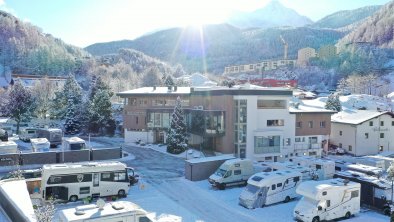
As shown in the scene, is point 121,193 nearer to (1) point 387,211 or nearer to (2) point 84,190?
(2) point 84,190

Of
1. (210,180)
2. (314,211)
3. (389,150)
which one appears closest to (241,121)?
(210,180)

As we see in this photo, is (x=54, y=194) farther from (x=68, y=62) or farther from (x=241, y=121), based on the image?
(x=68, y=62)

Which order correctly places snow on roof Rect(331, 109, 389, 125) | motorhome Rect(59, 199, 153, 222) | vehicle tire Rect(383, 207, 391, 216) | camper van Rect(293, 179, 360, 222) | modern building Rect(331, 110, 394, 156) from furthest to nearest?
snow on roof Rect(331, 109, 389, 125) < modern building Rect(331, 110, 394, 156) < vehicle tire Rect(383, 207, 391, 216) < camper van Rect(293, 179, 360, 222) < motorhome Rect(59, 199, 153, 222)

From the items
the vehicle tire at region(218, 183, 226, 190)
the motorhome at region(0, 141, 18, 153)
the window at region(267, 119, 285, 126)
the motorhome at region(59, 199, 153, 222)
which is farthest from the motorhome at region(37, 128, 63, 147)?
the motorhome at region(59, 199, 153, 222)

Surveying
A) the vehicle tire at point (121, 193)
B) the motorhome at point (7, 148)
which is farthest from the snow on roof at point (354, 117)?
the motorhome at point (7, 148)

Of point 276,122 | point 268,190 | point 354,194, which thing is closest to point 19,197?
point 268,190

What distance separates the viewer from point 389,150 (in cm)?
4825

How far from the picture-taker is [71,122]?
5844 centimetres

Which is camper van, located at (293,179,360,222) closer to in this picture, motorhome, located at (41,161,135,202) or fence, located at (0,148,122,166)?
motorhome, located at (41,161,135,202)

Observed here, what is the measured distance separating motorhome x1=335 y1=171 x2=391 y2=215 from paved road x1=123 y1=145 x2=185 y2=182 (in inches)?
581

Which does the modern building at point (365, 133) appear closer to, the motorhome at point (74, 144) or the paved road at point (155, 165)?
the paved road at point (155, 165)

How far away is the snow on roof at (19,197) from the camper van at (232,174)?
1384 cm

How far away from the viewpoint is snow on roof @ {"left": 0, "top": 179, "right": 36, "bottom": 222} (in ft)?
45.3

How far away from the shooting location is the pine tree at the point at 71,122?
58.5 m
